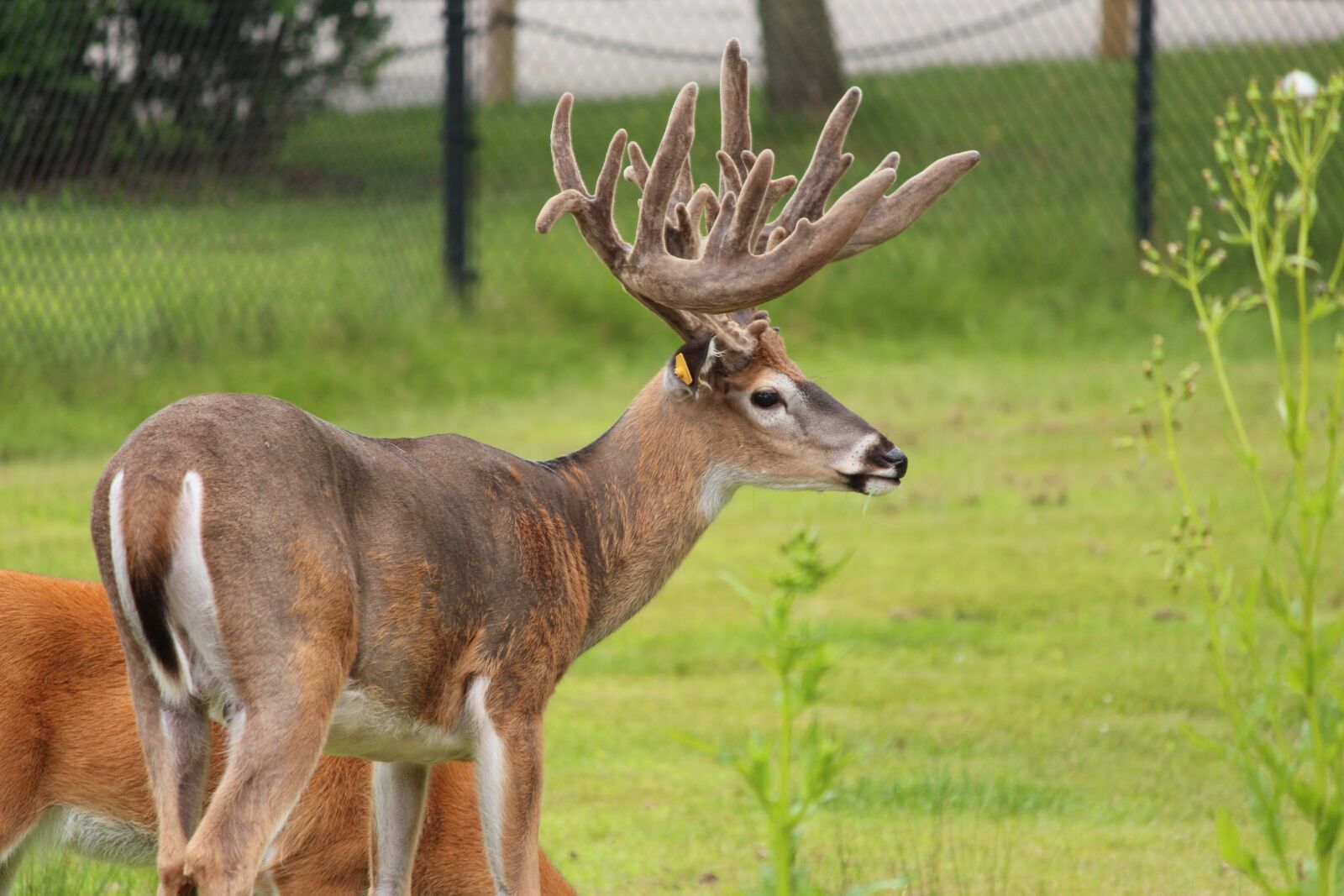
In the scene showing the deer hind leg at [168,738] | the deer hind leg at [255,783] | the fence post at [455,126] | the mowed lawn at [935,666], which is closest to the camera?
the deer hind leg at [255,783]

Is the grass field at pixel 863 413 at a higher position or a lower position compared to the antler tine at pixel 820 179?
lower

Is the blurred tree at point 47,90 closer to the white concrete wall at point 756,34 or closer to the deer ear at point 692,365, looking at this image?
the white concrete wall at point 756,34

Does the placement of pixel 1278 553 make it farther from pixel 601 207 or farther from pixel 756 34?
pixel 756 34

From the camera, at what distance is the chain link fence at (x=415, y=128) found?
10.1 metres

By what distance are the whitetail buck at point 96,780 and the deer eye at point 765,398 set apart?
4.02 ft

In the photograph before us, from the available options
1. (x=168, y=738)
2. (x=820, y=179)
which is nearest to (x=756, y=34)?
(x=820, y=179)

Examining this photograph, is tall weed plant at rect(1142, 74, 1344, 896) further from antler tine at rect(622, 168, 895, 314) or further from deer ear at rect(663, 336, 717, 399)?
deer ear at rect(663, 336, 717, 399)

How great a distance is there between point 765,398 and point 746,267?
0.39m

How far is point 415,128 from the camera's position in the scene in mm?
11945

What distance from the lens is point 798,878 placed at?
2.24 m

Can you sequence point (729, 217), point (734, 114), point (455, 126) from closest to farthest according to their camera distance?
point (729, 217) → point (734, 114) → point (455, 126)

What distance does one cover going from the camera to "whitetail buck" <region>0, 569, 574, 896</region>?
4172mm

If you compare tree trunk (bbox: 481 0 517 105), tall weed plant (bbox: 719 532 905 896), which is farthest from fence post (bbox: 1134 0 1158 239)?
tall weed plant (bbox: 719 532 905 896)

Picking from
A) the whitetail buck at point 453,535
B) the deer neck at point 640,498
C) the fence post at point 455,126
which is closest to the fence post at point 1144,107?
the fence post at point 455,126
